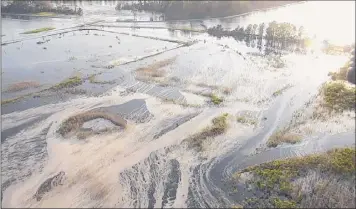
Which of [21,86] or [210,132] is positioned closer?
[210,132]

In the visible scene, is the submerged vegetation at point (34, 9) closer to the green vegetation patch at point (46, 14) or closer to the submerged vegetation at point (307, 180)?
Answer: the green vegetation patch at point (46, 14)

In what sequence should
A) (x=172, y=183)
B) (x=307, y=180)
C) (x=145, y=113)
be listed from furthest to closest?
1. (x=145, y=113)
2. (x=307, y=180)
3. (x=172, y=183)

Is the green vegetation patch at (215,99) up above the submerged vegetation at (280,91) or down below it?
below

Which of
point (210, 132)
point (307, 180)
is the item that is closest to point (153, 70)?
point (210, 132)

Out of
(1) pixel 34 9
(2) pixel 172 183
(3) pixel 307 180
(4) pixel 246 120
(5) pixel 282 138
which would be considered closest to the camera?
(2) pixel 172 183

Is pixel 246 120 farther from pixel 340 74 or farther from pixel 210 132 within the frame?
pixel 340 74

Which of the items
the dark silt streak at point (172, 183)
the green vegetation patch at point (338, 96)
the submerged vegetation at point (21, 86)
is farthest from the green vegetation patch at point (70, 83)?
the green vegetation patch at point (338, 96)

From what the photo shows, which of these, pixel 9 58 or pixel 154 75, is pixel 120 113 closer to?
pixel 154 75
